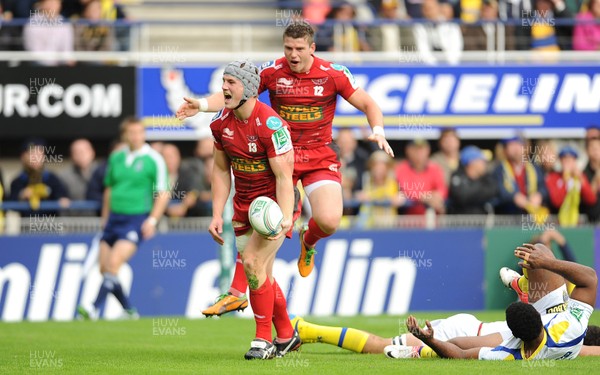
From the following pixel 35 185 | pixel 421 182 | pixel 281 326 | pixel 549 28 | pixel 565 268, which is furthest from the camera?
pixel 549 28

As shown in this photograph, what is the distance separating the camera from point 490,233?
18.6 m

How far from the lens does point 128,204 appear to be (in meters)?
17.3

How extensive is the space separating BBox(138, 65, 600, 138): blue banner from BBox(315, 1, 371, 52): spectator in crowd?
619mm

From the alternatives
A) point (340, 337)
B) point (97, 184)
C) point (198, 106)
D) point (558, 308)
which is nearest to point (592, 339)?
point (558, 308)

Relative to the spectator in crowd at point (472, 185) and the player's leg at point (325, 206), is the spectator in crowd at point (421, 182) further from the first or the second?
the player's leg at point (325, 206)

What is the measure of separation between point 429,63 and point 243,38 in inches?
160

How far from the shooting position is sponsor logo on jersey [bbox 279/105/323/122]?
1186 cm

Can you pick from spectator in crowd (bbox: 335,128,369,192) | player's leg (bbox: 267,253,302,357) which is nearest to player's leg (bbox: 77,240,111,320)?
spectator in crowd (bbox: 335,128,369,192)

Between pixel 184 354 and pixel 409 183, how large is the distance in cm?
780

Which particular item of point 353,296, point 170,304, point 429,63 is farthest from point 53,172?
point 429,63

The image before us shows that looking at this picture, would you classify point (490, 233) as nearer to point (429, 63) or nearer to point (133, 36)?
point (429, 63)

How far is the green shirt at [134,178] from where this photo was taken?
17.2 meters

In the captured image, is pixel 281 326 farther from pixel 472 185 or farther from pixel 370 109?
pixel 472 185

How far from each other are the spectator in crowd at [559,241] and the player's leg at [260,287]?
26.0 feet
